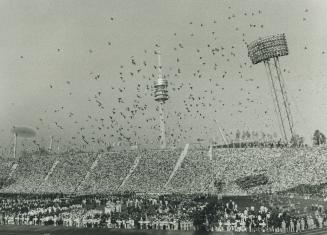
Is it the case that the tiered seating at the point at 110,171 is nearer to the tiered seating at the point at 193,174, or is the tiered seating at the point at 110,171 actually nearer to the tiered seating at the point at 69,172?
the tiered seating at the point at 69,172

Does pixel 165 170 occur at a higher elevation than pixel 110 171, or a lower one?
lower

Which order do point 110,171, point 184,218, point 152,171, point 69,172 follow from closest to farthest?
point 184,218 → point 152,171 → point 110,171 → point 69,172

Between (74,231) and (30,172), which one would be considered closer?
(74,231)

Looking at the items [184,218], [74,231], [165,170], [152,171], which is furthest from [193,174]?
[74,231]

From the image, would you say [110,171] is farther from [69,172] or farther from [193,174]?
[193,174]

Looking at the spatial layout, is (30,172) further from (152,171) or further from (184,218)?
(184,218)

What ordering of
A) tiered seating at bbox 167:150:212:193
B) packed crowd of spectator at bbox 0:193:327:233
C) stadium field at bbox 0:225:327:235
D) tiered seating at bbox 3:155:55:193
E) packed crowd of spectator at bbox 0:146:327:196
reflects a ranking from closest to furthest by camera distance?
packed crowd of spectator at bbox 0:193:327:233 < stadium field at bbox 0:225:327:235 < packed crowd of spectator at bbox 0:146:327:196 < tiered seating at bbox 167:150:212:193 < tiered seating at bbox 3:155:55:193

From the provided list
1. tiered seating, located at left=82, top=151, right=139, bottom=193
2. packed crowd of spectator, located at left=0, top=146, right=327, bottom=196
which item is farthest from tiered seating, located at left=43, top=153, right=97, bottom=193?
tiered seating, located at left=82, top=151, right=139, bottom=193

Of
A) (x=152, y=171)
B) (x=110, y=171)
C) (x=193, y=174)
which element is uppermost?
(x=110, y=171)

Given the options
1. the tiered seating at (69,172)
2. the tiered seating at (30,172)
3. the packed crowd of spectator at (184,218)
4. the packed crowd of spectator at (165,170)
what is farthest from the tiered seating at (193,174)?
the tiered seating at (30,172)

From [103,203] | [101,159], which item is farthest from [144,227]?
[101,159]

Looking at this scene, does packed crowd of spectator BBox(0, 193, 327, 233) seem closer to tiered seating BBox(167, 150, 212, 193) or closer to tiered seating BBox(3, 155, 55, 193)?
tiered seating BBox(167, 150, 212, 193)

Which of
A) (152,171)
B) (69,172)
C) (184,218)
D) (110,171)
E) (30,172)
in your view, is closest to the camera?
(184,218)
